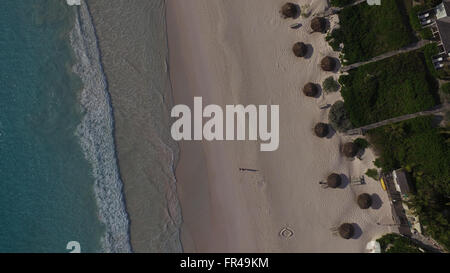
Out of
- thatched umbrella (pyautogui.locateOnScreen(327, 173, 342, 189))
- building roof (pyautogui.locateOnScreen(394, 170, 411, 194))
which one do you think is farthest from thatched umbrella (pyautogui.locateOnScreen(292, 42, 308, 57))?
building roof (pyautogui.locateOnScreen(394, 170, 411, 194))

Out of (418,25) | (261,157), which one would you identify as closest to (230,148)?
(261,157)

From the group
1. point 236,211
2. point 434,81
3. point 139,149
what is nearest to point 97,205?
point 139,149

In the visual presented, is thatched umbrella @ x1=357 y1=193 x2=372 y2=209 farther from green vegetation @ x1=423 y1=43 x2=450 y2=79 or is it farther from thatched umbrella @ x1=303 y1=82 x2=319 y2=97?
green vegetation @ x1=423 y1=43 x2=450 y2=79

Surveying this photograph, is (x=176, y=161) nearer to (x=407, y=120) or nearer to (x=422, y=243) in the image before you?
(x=407, y=120)

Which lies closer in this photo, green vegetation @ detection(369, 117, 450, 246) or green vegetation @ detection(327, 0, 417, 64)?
green vegetation @ detection(369, 117, 450, 246)

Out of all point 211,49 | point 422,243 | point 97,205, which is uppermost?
point 211,49

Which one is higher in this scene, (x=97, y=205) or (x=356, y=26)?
(x=356, y=26)
